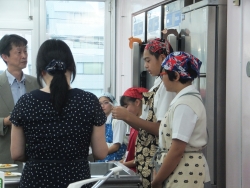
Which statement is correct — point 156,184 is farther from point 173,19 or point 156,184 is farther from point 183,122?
point 173,19

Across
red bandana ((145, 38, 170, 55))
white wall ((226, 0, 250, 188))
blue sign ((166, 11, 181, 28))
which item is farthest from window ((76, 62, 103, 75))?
red bandana ((145, 38, 170, 55))

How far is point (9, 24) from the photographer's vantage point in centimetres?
548

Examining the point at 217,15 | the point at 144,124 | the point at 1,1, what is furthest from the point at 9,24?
the point at 144,124

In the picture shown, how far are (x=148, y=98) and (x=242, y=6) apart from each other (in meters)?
0.76

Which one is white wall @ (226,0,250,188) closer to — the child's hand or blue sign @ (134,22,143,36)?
the child's hand

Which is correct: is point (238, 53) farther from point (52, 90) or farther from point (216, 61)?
point (52, 90)

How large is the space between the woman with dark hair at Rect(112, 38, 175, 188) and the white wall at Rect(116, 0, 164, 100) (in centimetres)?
241

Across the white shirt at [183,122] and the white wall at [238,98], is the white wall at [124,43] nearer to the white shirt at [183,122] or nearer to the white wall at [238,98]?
the white wall at [238,98]

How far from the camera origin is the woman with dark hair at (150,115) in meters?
2.36

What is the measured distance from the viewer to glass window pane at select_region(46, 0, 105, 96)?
225 inches

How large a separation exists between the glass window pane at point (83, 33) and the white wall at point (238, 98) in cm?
318

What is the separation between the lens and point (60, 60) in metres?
1.84

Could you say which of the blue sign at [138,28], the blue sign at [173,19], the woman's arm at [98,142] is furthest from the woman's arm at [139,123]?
the blue sign at [138,28]

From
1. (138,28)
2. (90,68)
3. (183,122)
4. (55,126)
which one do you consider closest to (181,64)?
(183,122)
